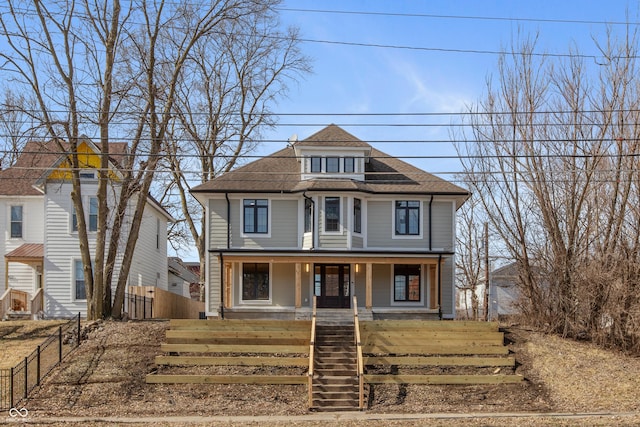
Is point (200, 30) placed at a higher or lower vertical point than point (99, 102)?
higher

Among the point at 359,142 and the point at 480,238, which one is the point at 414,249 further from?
the point at 480,238

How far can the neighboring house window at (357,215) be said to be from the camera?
2692cm

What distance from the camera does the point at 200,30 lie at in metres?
26.8

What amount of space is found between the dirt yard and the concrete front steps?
0.46m

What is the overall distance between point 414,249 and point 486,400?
31.4ft

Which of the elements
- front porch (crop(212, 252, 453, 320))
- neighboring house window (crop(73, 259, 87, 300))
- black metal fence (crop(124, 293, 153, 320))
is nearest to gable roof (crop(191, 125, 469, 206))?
front porch (crop(212, 252, 453, 320))

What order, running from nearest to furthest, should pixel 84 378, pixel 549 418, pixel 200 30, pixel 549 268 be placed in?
1. pixel 549 418
2. pixel 84 378
3. pixel 549 268
4. pixel 200 30

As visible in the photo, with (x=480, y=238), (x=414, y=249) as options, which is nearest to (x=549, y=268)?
(x=414, y=249)

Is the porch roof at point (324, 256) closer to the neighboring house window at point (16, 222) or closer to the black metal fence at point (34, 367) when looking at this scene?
the black metal fence at point (34, 367)

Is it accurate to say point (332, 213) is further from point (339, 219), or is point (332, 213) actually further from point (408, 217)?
point (408, 217)

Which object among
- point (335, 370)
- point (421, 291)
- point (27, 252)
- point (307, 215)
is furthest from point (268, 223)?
point (27, 252)

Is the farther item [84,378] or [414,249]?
[414,249]

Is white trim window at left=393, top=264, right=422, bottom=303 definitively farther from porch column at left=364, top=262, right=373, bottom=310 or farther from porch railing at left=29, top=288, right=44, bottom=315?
porch railing at left=29, top=288, right=44, bottom=315

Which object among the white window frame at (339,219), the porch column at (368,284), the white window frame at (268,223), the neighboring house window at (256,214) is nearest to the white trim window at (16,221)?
the white window frame at (268,223)
